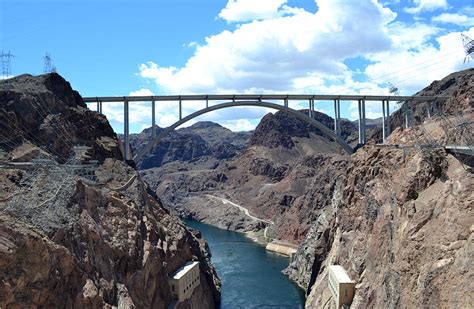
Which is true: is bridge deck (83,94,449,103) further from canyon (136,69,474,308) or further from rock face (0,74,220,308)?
canyon (136,69,474,308)

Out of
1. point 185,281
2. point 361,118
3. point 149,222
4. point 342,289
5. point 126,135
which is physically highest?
point 361,118

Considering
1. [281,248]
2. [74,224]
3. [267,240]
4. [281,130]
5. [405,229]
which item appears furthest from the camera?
[281,130]

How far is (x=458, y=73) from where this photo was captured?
92.9 meters

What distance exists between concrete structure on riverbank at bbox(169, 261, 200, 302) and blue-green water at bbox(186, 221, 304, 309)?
27.9 ft

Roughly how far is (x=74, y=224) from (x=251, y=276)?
126ft

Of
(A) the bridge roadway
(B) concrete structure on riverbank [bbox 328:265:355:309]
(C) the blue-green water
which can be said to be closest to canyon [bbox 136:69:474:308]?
(B) concrete structure on riverbank [bbox 328:265:355:309]

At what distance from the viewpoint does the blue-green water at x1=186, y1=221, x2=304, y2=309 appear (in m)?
53.9

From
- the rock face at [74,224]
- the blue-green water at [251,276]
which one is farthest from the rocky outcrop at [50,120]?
the blue-green water at [251,276]

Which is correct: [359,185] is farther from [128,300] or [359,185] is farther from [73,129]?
[73,129]

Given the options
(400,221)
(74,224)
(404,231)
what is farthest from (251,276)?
(74,224)

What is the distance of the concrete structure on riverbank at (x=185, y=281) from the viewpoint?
130 ft

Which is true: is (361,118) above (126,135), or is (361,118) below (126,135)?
above

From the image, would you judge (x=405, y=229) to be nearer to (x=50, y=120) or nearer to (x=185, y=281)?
(x=185, y=281)

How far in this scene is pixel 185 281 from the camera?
41500 millimetres
